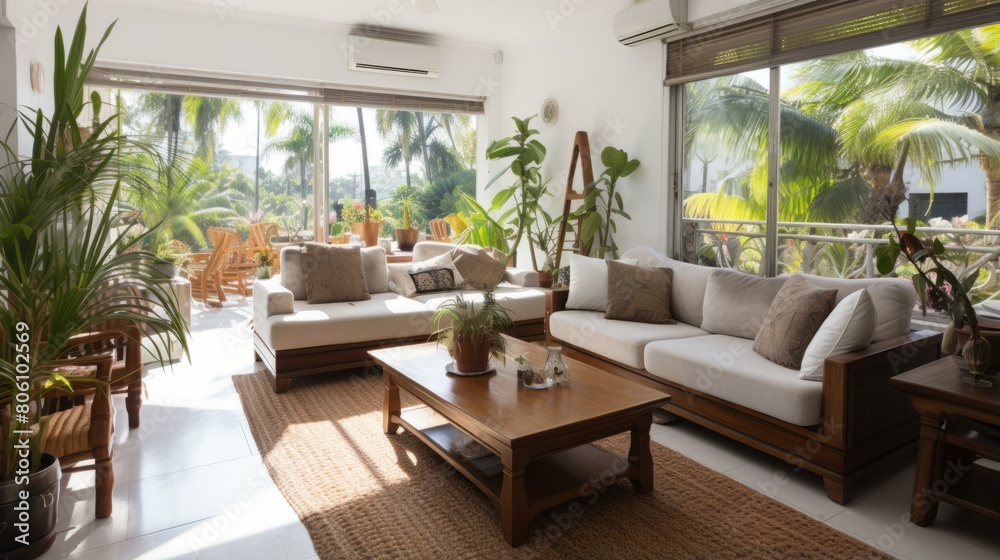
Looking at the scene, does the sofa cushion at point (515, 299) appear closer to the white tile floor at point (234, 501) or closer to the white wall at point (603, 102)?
the white wall at point (603, 102)

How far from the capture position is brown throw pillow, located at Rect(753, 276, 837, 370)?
2.81 meters

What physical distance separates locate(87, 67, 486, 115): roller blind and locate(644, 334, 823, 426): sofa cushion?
165 inches

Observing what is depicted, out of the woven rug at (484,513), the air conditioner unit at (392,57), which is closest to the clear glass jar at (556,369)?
the woven rug at (484,513)

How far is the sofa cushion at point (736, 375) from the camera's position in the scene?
2.50m

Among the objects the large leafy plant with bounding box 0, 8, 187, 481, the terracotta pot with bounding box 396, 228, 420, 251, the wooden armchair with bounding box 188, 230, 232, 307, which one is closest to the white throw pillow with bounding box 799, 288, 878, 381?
the large leafy plant with bounding box 0, 8, 187, 481

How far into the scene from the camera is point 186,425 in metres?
3.29

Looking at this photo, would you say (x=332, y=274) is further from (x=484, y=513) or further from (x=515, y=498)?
(x=515, y=498)

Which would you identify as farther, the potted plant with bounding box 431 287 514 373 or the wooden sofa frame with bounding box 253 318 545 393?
the wooden sofa frame with bounding box 253 318 545 393

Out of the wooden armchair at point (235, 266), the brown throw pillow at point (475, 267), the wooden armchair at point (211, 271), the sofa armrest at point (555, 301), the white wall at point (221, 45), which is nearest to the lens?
the sofa armrest at point (555, 301)

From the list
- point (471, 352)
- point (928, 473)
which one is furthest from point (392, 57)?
point (928, 473)

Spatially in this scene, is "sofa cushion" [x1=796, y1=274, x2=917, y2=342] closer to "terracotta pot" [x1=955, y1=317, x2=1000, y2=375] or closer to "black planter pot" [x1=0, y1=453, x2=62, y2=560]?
"terracotta pot" [x1=955, y1=317, x2=1000, y2=375]

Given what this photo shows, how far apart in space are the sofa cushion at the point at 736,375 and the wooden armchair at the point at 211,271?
526 centimetres

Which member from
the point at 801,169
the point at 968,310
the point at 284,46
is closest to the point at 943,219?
the point at 801,169

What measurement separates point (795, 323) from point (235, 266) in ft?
21.3
